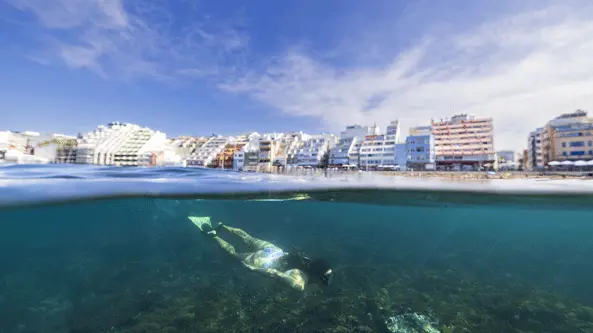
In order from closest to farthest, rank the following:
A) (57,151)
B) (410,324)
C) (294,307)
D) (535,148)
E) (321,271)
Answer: (410,324), (294,307), (321,271), (535,148), (57,151)

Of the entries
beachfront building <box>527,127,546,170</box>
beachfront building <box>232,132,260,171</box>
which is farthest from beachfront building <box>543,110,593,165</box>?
beachfront building <box>232,132,260,171</box>

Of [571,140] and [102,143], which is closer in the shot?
[571,140]

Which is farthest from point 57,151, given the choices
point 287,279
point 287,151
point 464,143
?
point 464,143

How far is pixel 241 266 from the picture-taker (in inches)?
526

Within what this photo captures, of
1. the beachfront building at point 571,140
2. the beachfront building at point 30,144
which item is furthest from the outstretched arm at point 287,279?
the beachfront building at point 30,144

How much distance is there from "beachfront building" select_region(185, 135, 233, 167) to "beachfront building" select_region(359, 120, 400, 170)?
5084 centimetres

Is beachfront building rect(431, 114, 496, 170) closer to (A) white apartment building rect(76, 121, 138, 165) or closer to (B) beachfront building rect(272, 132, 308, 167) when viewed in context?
(B) beachfront building rect(272, 132, 308, 167)

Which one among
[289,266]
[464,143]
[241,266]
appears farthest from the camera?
[464,143]

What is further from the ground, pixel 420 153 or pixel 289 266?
pixel 420 153

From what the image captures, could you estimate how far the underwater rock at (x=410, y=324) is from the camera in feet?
27.7

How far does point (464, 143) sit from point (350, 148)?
33.5 meters

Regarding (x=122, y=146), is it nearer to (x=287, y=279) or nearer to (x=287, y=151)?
(x=287, y=151)

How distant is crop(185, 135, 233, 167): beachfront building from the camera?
97262 mm

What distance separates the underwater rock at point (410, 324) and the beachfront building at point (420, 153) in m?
67.4
